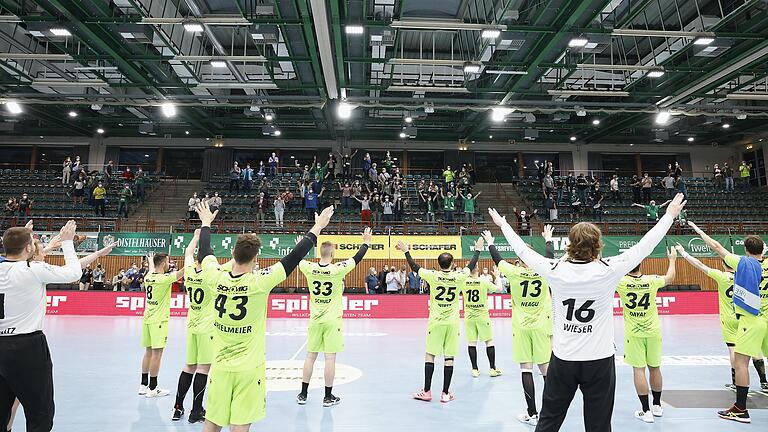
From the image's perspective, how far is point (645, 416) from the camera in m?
5.74

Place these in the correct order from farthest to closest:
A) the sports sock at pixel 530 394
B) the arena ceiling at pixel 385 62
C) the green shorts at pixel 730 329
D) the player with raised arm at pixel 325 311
→ the arena ceiling at pixel 385 62 < the green shorts at pixel 730 329 < the player with raised arm at pixel 325 311 < the sports sock at pixel 530 394

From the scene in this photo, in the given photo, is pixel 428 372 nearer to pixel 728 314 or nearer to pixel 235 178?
pixel 728 314

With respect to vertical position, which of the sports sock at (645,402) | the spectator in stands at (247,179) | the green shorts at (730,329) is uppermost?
the spectator in stands at (247,179)

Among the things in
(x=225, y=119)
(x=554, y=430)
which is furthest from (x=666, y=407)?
(x=225, y=119)

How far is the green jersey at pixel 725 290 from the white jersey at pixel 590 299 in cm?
488

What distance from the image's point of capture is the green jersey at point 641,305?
5883 mm

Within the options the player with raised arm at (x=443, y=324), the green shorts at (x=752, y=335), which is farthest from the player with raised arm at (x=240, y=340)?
the green shorts at (x=752, y=335)

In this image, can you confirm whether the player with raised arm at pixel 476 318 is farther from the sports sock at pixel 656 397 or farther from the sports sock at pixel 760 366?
the sports sock at pixel 760 366

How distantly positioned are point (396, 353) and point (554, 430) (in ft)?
23.8

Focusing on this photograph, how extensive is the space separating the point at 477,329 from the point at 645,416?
10.2 ft

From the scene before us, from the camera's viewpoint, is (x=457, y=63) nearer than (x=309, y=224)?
Yes

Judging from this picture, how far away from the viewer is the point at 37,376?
3.58 metres

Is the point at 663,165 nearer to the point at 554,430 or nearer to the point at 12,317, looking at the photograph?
the point at 554,430

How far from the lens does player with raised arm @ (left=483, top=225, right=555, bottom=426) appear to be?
568 cm
